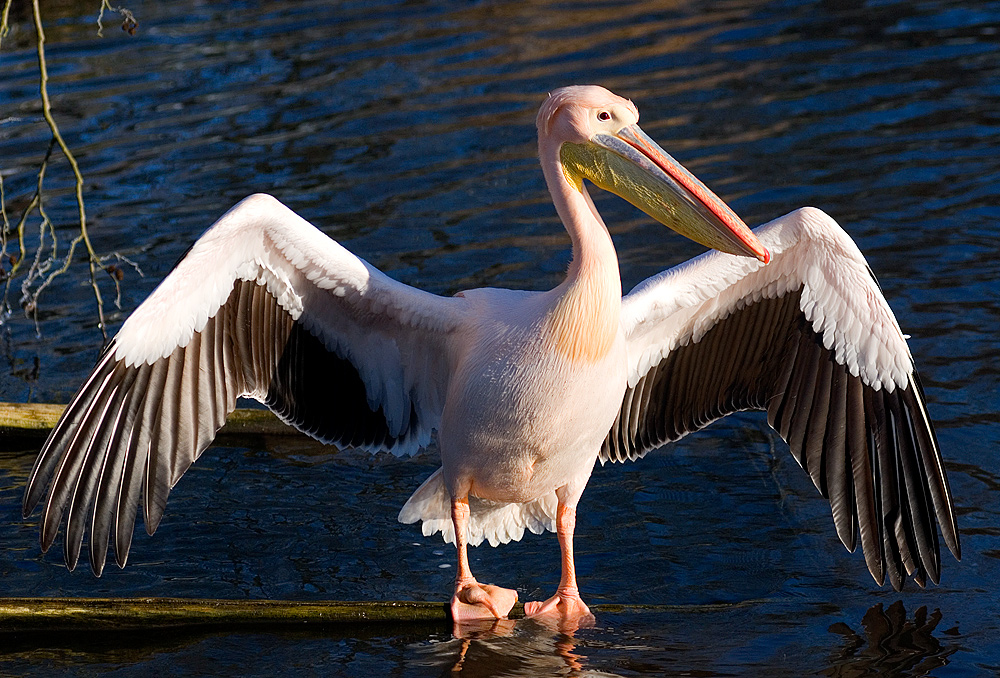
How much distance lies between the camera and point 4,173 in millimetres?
8094

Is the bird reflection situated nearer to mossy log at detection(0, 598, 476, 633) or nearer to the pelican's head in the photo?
the pelican's head

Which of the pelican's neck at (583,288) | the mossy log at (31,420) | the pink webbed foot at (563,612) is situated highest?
the pelican's neck at (583,288)

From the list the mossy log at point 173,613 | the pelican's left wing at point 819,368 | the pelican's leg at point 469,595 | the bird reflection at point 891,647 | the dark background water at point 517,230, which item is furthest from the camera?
the pelican's left wing at point 819,368

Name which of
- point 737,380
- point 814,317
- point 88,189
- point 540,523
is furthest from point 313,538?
point 88,189

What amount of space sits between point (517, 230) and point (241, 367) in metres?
3.13

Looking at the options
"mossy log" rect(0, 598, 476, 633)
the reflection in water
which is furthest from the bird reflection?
"mossy log" rect(0, 598, 476, 633)

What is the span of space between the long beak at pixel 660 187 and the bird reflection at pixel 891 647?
1180mm

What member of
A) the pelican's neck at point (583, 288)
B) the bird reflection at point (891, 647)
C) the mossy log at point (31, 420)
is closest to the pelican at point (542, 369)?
the pelican's neck at point (583, 288)

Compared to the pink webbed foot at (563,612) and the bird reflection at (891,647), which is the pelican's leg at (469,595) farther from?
the bird reflection at (891,647)

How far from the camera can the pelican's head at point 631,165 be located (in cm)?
345

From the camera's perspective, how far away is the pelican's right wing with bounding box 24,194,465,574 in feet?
11.8

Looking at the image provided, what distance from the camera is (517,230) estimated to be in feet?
22.7

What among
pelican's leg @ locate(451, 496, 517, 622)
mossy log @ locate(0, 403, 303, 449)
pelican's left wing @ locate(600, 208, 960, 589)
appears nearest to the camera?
pelican's leg @ locate(451, 496, 517, 622)

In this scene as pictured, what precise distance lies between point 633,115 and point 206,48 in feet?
25.0
